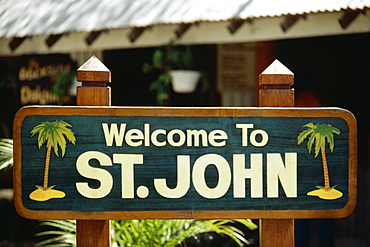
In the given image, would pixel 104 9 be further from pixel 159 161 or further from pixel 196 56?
pixel 159 161

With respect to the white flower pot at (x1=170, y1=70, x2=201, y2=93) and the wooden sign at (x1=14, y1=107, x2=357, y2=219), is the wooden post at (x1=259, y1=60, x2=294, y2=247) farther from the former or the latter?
the white flower pot at (x1=170, y1=70, x2=201, y2=93)

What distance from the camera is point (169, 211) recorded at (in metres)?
2.14

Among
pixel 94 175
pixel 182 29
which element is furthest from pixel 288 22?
pixel 94 175

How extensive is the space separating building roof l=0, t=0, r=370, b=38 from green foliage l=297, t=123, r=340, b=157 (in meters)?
Answer: 2.67

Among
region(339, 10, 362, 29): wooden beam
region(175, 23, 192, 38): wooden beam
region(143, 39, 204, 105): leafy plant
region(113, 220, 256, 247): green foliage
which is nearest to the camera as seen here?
region(113, 220, 256, 247): green foliage

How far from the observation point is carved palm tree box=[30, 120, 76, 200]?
83.4 inches

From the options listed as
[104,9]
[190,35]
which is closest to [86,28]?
[104,9]

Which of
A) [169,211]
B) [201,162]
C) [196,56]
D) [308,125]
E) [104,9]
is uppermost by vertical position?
[104,9]

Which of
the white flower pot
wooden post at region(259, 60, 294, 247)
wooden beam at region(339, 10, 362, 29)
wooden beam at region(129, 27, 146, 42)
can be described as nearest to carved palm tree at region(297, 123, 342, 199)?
wooden post at region(259, 60, 294, 247)

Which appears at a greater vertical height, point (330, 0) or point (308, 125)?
point (330, 0)

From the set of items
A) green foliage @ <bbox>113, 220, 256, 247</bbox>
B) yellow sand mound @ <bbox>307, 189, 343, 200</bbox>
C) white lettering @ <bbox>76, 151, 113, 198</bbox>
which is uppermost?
white lettering @ <bbox>76, 151, 113, 198</bbox>

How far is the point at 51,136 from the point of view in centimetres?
212

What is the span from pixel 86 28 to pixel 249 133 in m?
4.01

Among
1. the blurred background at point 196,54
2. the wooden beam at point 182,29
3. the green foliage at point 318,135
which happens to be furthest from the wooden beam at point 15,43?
the green foliage at point 318,135
